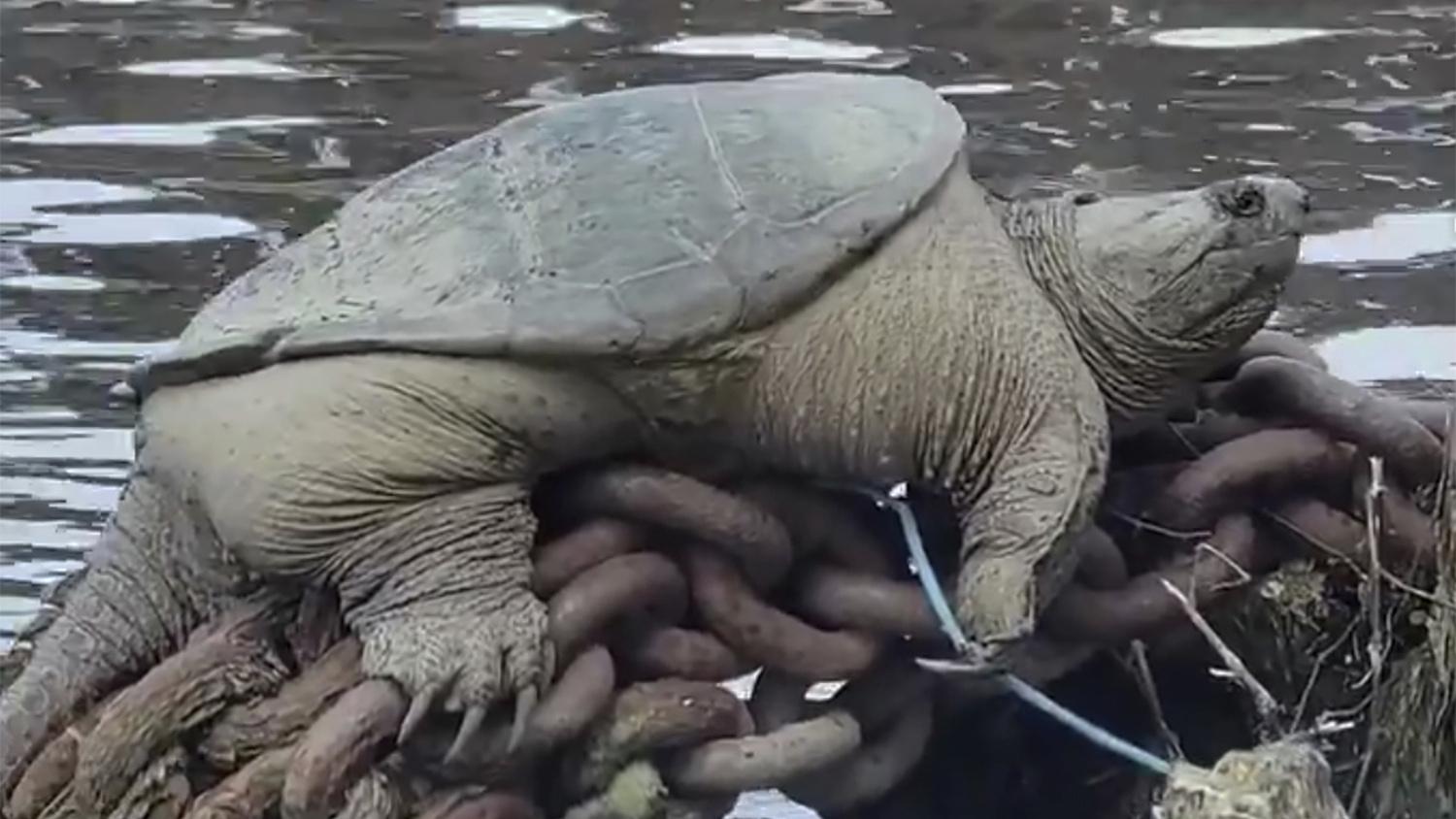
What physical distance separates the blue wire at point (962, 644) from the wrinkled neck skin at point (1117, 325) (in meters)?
0.33

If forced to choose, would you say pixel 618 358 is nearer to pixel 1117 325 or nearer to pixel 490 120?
pixel 1117 325

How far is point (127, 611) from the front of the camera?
420 cm

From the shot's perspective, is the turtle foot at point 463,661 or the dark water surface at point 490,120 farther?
the dark water surface at point 490,120

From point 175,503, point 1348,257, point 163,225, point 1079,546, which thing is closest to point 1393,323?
point 1348,257

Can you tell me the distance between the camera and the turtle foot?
3928 millimetres

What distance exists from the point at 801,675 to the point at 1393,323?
12.8 feet

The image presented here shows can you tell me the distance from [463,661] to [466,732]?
0.08 metres

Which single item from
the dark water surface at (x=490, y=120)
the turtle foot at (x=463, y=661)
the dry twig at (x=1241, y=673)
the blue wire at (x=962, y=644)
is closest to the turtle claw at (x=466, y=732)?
the turtle foot at (x=463, y=661)

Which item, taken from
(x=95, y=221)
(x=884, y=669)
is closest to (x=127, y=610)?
(x=884, y=669)

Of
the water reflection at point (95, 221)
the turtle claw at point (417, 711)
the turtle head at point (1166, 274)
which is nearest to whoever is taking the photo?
the turtle claw at point (417, 711)

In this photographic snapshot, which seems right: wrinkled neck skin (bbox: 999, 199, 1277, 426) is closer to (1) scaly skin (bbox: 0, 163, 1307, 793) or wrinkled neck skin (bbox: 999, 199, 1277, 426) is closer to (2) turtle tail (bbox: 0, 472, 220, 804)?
(1) scaly skin (bbox: 0, 163, 1307, 793)

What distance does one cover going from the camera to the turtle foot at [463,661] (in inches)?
155

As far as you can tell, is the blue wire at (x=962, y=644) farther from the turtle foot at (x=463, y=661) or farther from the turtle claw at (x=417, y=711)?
the turtle claw at (x=417, y=711)

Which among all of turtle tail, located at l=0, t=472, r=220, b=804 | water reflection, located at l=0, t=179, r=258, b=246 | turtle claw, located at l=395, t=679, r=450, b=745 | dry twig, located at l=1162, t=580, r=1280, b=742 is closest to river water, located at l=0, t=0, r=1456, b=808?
water reflection, located at l=0, t=179, r=258, b=246
